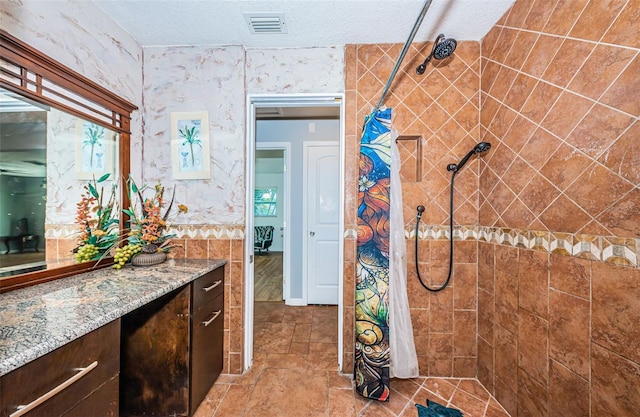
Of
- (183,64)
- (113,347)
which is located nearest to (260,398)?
(113,347)

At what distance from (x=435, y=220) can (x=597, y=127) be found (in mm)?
914

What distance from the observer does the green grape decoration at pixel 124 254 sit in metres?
1.45

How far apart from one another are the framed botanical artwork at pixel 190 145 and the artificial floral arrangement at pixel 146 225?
199mm

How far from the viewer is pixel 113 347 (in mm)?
894

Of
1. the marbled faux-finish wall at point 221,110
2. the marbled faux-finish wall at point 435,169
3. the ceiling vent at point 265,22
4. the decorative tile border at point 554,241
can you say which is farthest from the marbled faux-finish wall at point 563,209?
the ceiling vent at point 265,22

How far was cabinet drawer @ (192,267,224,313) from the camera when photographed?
4.50 ft

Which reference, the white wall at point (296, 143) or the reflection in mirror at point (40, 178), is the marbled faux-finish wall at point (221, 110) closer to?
the reflection in mirror at point (40, 178)

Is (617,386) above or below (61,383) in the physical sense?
below

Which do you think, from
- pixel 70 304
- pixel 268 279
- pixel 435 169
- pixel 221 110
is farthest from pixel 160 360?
pixel 268 279

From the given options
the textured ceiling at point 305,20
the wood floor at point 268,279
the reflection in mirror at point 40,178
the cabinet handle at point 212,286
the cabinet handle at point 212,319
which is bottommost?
the wood floor at point 268,279

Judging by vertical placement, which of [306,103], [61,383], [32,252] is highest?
[306,103]

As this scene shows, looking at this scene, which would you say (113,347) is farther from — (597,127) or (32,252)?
(597,127)

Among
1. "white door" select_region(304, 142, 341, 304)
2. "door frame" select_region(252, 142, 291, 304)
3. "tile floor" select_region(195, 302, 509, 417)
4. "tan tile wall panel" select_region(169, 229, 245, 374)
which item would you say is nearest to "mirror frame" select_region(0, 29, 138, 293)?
"tan tile wall panel" select_region(169, 229, 245, 374)

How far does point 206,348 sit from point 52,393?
34.9 inches
